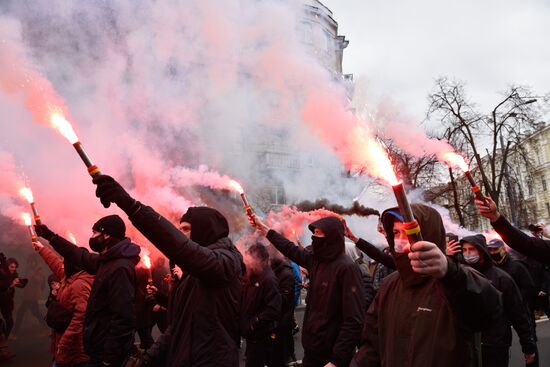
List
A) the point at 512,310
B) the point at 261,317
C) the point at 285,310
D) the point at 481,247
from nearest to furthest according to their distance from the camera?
1. the point at 512,310
2. the point at 481,247
3. the point at 261,317
4. the point at 285,310

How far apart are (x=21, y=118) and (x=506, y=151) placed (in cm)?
1710

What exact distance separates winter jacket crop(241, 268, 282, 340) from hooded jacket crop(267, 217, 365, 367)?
1105mm

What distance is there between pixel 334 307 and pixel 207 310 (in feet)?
4.55

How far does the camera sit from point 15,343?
9633 mm

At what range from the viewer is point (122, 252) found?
404 centimetres

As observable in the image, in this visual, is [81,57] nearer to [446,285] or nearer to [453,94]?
[446,285]

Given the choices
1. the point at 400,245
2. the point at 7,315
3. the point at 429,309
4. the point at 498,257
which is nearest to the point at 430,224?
the point at 400,245

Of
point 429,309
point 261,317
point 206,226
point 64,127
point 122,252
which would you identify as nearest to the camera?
point 429,309

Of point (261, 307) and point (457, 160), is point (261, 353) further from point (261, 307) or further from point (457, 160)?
point (457, 160)

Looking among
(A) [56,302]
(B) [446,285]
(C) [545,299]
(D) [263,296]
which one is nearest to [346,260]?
(D) [263,296]

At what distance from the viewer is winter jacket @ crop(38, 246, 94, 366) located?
4066mm

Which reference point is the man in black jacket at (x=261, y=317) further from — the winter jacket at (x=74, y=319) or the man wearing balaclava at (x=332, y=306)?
the winter jacket at (x=74, y=319)

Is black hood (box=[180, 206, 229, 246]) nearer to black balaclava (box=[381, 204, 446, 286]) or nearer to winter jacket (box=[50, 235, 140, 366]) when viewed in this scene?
winter jacket (box=[50, 235, 140, 366])

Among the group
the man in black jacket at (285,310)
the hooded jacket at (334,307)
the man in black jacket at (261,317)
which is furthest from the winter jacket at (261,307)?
the hooded jacket at (334,307)
